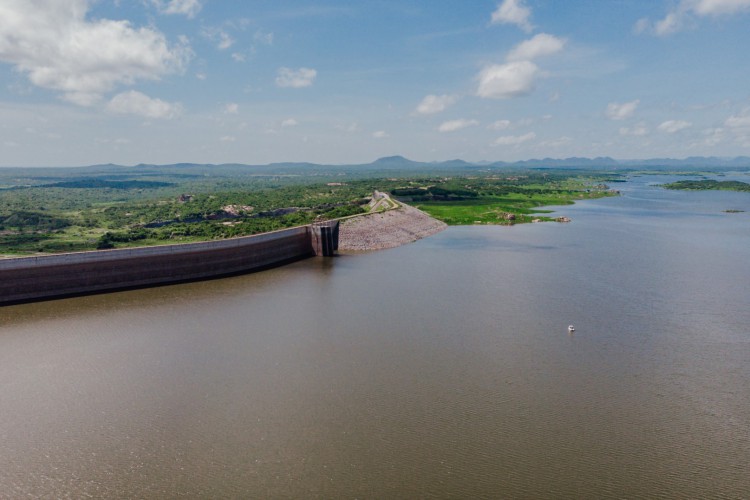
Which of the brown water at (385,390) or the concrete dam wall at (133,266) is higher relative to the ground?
the concrete dam wall at (133,266)

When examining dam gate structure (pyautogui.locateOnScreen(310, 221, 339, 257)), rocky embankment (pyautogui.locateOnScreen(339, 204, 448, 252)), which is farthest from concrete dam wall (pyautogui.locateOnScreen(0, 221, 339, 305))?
rocky embankment (pyautogui.locateOnScreen(339, 204, 448, 252))

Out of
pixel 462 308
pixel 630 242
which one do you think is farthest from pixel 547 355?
pixel 630 242

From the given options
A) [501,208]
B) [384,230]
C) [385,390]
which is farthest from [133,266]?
[501,208]

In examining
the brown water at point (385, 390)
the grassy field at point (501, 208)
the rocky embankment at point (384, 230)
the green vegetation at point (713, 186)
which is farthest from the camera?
the green vegetation at point (713, 186)

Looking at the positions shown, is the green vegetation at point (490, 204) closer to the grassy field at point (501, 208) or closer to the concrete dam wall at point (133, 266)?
the grassy field at point (501, 208)

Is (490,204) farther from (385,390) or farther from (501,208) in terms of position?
(385,390)

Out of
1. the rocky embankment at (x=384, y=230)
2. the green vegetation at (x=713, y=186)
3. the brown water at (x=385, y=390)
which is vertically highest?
the green vegetation at (x=713, y=186)

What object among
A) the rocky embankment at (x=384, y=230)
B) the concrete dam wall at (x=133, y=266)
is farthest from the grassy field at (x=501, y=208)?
the concrete dam wall at (x=133, y=266)
